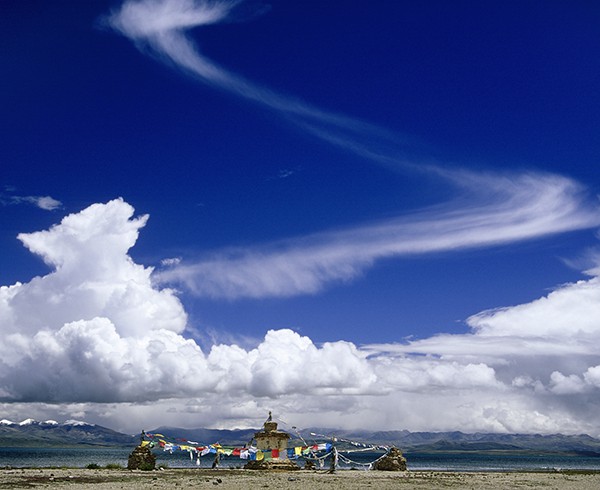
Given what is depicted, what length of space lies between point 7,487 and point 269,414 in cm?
3143

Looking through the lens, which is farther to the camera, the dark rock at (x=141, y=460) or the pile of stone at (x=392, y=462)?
the pile of stone at (x=392, y=462)

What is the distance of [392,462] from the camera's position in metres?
65.2

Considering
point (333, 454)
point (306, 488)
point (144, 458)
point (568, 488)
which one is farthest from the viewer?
point (333, 454)

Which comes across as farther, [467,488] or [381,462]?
[381,462]

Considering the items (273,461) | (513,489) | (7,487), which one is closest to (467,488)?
(513,489)

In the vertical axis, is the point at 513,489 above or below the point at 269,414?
below

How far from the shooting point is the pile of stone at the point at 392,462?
214 ft

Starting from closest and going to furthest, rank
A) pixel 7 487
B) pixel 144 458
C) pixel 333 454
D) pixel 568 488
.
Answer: pixel 7 487
pixel 568 488
pixel 144 458
pixel 333 454

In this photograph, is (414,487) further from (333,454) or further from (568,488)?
(333,454)

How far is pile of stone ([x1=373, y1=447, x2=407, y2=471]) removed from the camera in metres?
65.2

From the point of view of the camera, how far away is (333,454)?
207 feet

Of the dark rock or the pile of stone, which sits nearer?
the dark rock

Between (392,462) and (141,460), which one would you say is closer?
(141,460)

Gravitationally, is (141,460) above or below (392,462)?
above
